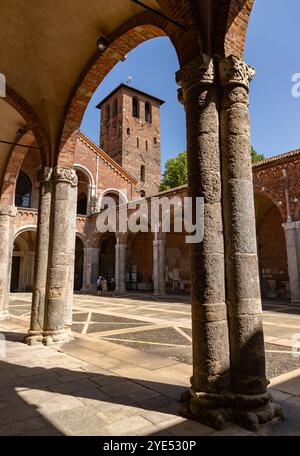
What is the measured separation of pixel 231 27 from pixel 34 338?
548cm

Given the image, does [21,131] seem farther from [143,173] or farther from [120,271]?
[143,173]

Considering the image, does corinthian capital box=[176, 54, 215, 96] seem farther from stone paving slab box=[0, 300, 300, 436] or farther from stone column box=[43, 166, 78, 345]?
Answer: stone column box=[43, 166, 78, 345]

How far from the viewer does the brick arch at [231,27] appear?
318 cm

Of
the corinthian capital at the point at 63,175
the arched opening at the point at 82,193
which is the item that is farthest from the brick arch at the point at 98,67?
the arched opening at the point at 82,193

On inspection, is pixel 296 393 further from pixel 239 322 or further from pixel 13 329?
pixel 13 329

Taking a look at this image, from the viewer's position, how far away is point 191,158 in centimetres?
312

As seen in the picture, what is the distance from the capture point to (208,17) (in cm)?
324

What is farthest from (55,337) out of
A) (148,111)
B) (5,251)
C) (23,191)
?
(148,111)

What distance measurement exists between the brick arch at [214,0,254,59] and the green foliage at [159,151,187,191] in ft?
94.5

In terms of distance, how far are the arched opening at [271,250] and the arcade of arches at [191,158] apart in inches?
160

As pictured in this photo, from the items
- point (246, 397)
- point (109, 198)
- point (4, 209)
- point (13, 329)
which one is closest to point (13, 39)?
point (4, 209)

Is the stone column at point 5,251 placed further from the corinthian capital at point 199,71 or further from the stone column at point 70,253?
the corinthian capital at point 199,71

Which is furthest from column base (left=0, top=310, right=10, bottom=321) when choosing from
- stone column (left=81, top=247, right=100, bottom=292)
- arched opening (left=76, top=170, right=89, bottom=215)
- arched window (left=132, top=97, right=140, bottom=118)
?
arched window (left=132, top=97, right=140, bottom=118)

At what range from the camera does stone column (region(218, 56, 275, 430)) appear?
2.67 m
